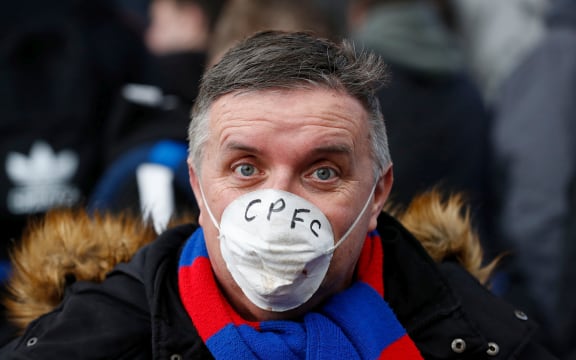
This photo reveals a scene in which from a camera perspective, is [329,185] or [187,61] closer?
[329,185]

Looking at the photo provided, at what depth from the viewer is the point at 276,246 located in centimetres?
254

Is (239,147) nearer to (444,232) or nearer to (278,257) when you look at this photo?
(278,257)

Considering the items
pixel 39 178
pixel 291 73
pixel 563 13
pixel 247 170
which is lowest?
pixel 39 178

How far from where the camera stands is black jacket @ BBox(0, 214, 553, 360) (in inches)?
108

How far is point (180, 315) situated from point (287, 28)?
195 centimetres

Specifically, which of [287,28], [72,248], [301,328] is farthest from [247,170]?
[287,28]

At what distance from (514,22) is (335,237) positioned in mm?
3459

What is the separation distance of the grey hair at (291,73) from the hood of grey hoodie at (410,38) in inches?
74.3

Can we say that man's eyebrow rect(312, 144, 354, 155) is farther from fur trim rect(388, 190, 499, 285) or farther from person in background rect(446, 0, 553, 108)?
person in background rect(446, 0, 553, 108)

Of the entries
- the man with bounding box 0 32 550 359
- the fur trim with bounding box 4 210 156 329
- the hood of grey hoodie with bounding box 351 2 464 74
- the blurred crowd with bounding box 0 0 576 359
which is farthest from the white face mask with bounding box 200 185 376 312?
the hood of grey hoodie with bounding box 351 2 464 74

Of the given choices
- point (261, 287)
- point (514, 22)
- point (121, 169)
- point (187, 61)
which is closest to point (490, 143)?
point (514, 22)

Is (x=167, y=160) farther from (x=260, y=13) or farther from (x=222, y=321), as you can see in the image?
(x=222, y=321)

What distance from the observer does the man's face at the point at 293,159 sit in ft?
8.62

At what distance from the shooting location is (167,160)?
13.2ft
